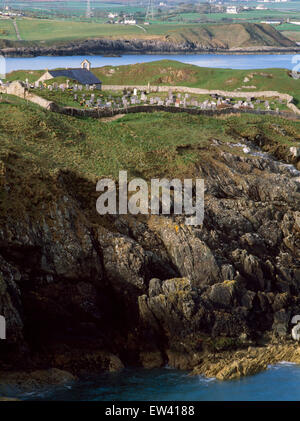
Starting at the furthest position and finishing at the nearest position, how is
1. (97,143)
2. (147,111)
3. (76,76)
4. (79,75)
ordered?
1. (79,75)
2. (76,76)
3. (147,111)
4. (97,143)

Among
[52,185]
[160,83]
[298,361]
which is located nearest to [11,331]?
[52,185]

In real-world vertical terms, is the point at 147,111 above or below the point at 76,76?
below

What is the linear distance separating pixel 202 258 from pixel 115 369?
8.07 m

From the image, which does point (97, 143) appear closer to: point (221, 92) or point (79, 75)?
point (79, 75)

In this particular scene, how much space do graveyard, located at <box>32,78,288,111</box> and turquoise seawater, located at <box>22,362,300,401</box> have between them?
30460 millimetres

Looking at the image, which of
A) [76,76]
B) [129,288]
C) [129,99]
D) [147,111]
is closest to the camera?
[129,288]

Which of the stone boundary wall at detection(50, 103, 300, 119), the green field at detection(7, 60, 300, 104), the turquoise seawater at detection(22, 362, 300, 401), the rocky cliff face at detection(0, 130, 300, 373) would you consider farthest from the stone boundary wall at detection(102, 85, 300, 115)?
the turquoise seawater at detection(22, 362, 300, 401)

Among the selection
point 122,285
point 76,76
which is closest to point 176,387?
point 122,285

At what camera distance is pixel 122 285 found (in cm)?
Answer: 3509

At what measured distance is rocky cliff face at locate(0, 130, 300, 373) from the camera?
1270 inches

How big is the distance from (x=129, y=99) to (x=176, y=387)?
4284 cm

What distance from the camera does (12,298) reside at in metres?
31.3

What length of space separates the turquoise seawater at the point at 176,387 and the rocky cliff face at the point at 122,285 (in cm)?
98

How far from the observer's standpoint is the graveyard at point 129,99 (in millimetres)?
60406
